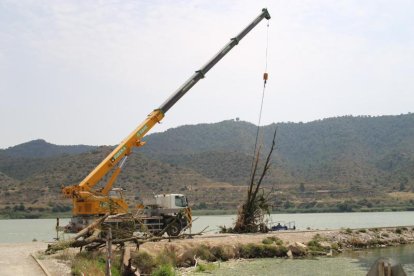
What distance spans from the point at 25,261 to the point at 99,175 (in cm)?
821

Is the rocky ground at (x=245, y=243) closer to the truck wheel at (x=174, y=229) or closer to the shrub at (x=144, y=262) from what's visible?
the shrub at (x=144, y=262)

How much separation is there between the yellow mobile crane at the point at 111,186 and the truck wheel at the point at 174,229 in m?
Result: 0.50

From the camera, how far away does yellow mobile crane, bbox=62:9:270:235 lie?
29375 mm

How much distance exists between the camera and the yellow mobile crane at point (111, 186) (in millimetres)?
29375

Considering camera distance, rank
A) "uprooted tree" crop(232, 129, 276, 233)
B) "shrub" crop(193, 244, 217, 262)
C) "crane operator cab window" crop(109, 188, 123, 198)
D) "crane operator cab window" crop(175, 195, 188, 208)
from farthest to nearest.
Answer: "uprooted tree" crop(232, 129, 276, 233)
"crane operator cab window" crop(175, 195, 188, 208)
"crane operator cab window" crop(109, 188, 123, 198)
"shrub" crop(193, 244, 217, 262)

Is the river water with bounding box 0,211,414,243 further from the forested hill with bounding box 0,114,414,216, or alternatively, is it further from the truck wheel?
the forested hill with bounding box 0,114,414,216

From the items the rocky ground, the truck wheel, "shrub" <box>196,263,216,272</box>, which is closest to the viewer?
the rocky ground

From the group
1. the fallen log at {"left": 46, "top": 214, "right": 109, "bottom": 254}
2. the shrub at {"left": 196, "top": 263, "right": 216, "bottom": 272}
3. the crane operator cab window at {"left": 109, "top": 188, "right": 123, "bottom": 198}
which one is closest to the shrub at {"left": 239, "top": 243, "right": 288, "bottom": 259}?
the shrub at {"left": 196, "top": 263, "right": 216, "bottom": 272}

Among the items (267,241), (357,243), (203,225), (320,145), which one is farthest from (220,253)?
(320,145)

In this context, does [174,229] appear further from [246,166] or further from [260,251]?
[246,166]

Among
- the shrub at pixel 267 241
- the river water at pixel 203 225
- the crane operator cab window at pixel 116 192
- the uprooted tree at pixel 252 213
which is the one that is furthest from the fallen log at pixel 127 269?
the river water at pixel 203 225

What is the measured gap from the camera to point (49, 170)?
103m

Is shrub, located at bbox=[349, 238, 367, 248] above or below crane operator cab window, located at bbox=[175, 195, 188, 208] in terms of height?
below

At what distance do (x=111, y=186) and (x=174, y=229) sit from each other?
457 centimetres
